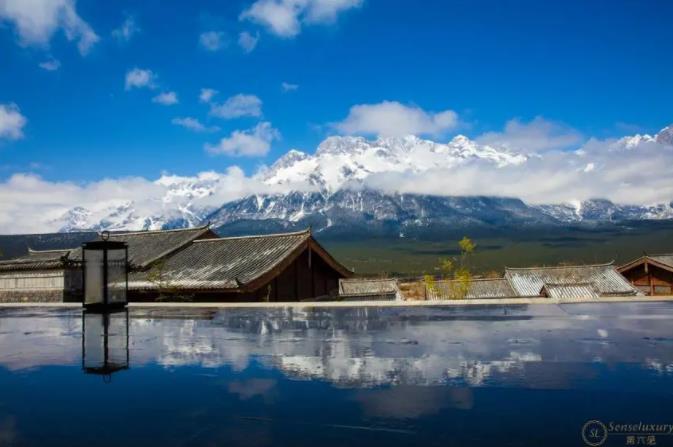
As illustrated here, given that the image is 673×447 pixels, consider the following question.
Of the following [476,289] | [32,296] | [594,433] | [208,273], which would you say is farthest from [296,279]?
[476,289]

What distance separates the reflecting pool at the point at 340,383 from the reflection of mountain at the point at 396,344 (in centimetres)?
2

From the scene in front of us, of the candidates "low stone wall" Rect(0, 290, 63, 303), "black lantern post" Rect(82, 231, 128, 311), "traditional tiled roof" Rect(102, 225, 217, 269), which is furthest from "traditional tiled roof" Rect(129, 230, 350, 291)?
"black lantern post" Rect(82, 231, 128, 311)

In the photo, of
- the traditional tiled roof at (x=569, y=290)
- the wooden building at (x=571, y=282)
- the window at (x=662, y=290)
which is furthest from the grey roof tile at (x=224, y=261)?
the window at (x=662, y=290)

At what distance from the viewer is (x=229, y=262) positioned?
22734 mm

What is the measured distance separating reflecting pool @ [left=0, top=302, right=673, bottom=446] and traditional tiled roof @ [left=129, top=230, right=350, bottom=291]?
13.0 metres

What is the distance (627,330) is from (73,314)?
871 cm

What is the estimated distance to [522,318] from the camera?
798 cm

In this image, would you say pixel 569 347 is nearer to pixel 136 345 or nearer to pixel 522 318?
pixel 522 318

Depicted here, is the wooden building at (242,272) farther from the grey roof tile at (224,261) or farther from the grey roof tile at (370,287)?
the grey roof tile at (370,287)

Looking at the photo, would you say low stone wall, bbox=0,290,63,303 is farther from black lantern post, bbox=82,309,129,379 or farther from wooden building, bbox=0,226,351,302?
black lantern post, bbox=82,309,129,379

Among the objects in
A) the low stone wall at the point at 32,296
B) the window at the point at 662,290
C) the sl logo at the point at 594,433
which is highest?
the low stone wall at the point at 32,296

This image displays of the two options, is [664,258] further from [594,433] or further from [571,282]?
[594,433]

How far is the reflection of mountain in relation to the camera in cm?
443

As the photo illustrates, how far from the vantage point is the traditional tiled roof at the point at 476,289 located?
45625 mm
